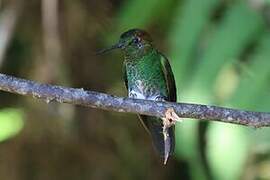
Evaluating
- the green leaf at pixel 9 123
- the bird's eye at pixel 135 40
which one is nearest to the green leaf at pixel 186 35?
the bird's eye at pixel 135 40

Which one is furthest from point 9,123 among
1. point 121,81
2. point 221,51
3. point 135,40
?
point 135,40

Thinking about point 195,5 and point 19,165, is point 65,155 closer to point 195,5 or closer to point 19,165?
point 19,165

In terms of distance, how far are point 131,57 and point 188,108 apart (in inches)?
26.4

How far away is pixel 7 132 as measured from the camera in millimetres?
2670

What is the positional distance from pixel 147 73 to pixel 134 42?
21 centimetres

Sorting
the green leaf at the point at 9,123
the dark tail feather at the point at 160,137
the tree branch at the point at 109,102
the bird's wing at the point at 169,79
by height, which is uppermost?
the green leaf at the point at 9,123

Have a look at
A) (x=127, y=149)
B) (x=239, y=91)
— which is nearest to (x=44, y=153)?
(x=127, y=149)

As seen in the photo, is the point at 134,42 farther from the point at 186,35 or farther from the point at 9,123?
the point at 9,123

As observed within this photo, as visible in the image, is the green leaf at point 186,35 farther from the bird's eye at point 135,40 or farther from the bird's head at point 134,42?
the bird's eye at point 135,40

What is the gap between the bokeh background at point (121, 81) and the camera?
253 centimetres

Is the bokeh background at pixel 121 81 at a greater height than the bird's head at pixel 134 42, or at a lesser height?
greater

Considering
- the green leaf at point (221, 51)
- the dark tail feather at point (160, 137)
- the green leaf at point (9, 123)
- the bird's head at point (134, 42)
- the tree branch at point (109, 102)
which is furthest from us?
the green leaf at point (9, 123)

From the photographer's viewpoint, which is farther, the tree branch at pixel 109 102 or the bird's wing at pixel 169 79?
the bird's wing at pixel 169 79

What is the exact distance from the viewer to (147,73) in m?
2.22
